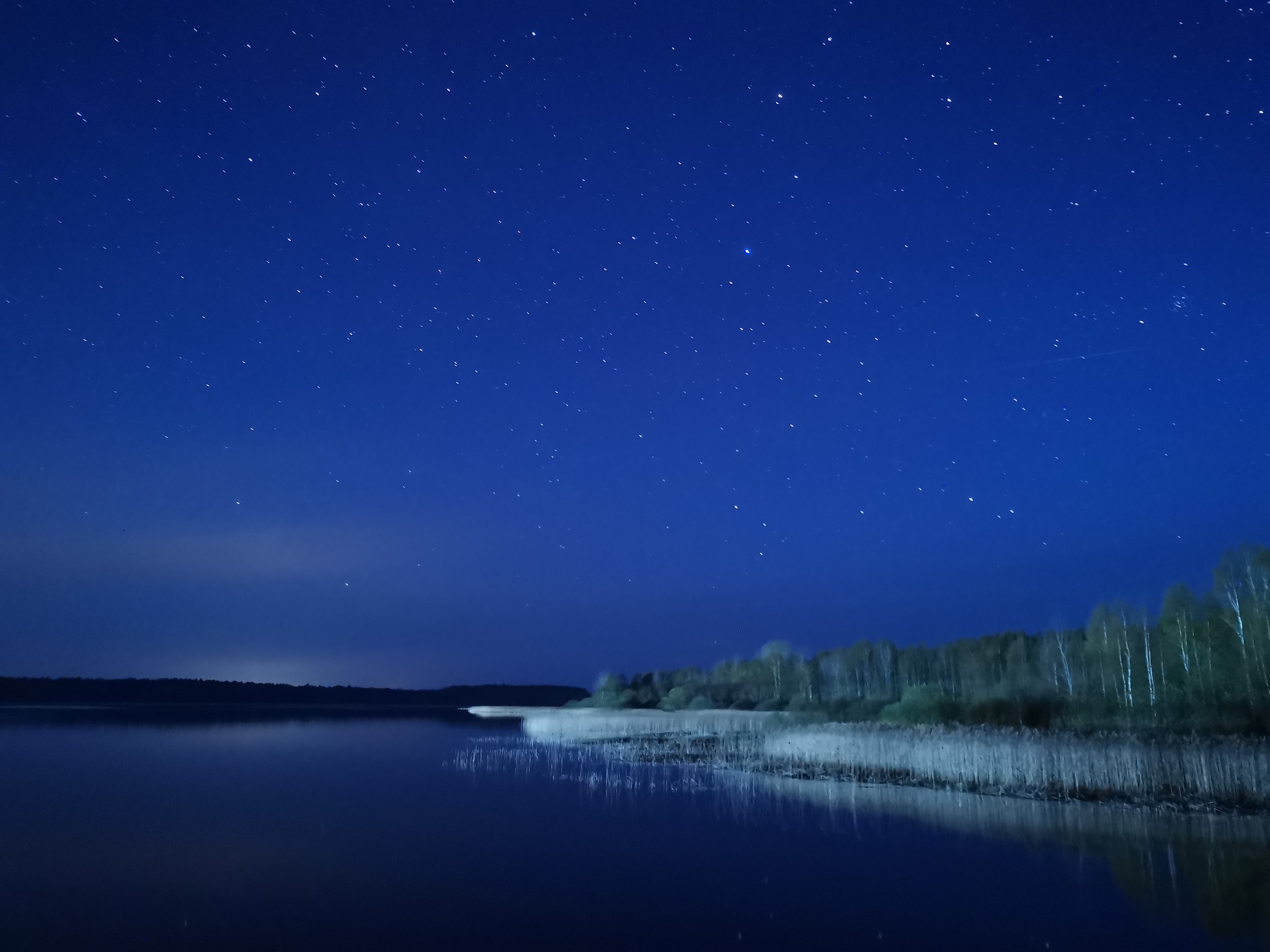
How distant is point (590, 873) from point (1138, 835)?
10.9 m

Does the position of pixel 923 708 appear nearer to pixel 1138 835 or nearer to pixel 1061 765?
pixel 1061 765

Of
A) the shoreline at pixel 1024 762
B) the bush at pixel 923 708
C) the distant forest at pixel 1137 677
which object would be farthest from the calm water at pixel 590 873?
the distant forest at pixel 1137 677

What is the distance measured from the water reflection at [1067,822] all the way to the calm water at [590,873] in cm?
9

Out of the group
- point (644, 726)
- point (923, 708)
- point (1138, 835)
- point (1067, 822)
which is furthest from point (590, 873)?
point (644, 726)

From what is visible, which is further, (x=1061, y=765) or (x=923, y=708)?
(x=923, y=708)

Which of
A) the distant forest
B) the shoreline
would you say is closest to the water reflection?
the shoreline

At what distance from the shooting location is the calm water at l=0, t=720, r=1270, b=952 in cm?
1239

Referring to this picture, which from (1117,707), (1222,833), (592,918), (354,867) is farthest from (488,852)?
(1117,707)

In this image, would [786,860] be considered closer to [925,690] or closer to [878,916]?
[878,916]

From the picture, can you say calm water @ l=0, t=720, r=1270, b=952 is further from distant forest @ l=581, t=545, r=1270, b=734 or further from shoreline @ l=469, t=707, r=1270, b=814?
distant forest @ l=581, t=545, r=1270, b=734

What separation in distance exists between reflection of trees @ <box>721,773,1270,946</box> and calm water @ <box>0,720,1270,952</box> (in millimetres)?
82

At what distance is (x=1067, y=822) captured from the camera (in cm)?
1984

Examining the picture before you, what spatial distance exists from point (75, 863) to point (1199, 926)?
18232 millimetres

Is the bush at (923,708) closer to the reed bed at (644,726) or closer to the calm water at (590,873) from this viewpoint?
the reed bed at (644,726)
